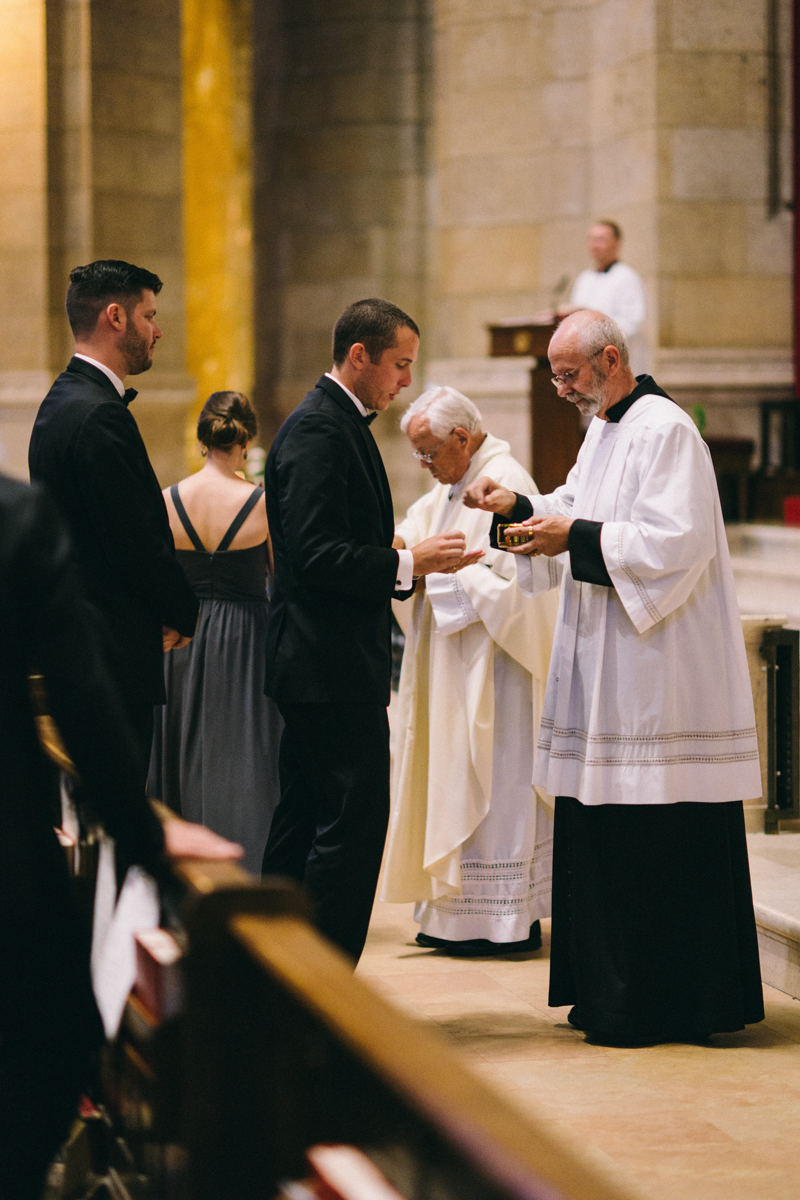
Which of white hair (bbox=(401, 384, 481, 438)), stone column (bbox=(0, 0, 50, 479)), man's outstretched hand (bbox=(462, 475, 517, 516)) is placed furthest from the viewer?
stone column (bbox=(0, 0, 50, 479))

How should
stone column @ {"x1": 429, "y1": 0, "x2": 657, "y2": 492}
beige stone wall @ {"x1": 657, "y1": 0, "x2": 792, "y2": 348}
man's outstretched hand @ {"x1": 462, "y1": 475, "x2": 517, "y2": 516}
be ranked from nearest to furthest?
man's outstretched hand @ {"x1": 462, "y1": 475, "x2": 517, "y2": 516}, beige stone wall @ {"x1": 657, "y1": 0, "x2": 792, "y2": 348}, stone column @ {"x1": 429, "y1": 0, "x2": 657, "y2": 492}

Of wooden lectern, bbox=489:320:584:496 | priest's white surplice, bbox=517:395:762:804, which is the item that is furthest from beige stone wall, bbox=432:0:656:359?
priest's white surplice, bbox=517:395:762:804

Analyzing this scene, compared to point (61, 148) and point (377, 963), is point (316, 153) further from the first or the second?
point (377, 963)

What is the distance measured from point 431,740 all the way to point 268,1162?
10.7ft

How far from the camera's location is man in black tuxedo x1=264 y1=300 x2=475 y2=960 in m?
3.72

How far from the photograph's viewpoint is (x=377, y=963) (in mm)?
4684

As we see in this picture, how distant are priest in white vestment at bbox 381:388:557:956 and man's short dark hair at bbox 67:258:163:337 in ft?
3.87

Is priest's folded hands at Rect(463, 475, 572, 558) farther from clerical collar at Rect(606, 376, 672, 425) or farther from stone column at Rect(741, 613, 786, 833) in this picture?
stone column at Rect(741, 613, 786, 833)

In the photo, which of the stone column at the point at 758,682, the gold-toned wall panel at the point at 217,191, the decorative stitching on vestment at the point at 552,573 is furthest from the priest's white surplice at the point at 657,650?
the gold-toned wall panel at the point at 217,191

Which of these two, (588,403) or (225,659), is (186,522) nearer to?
(225,659)

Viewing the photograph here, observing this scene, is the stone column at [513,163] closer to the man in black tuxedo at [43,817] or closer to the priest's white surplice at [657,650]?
the priest's white surplice at [657,650]

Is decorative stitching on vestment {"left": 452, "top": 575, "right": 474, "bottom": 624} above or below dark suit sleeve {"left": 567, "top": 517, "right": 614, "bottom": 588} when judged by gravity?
below

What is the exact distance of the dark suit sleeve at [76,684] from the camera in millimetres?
1836

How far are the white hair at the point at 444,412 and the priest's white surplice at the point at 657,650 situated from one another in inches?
29.2
